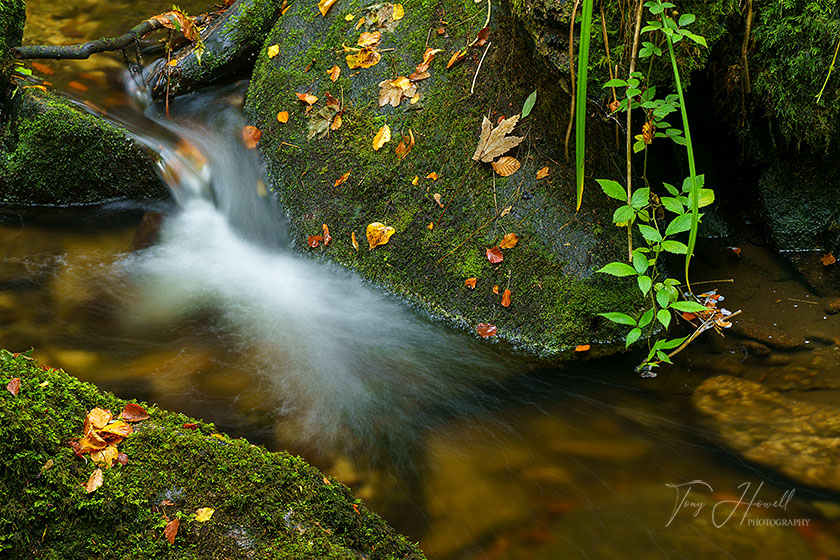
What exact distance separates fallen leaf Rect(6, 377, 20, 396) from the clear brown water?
1466 millimetres

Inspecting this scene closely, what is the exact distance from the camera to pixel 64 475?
1774 mm

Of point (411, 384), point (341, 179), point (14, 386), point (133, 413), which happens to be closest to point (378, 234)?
point (341, 179)

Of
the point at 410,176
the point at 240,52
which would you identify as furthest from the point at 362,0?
the point at 410,176

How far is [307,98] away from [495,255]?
1.97m

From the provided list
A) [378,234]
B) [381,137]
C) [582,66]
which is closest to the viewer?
[582,66]

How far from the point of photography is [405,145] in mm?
4254

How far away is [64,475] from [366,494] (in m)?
1.52

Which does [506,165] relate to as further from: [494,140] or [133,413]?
[133,413]

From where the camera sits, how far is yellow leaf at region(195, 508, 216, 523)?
1.81 meters

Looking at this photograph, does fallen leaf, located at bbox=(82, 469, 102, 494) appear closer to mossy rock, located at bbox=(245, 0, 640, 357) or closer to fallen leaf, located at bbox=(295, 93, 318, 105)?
mossy rock, located at bbox=(245, 0, 640, 357)

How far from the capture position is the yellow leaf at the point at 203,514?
71.2 inches

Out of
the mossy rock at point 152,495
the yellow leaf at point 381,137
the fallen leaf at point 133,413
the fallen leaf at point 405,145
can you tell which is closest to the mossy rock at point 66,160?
the yellow leaf at point 381,137

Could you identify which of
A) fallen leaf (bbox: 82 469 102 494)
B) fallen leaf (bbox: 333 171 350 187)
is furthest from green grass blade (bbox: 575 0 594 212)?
fallen leaf (bbox: 82 469 102 494)

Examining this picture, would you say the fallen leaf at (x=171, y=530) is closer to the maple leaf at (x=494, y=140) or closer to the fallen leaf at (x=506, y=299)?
A: the fallen leaf at (x=506, y=299)
